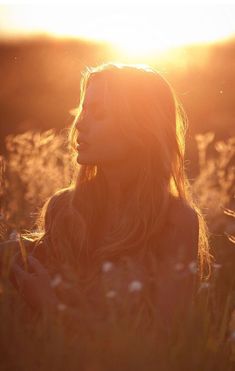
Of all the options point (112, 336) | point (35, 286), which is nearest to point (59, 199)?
point (35, 286)

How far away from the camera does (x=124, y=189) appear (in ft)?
13.8

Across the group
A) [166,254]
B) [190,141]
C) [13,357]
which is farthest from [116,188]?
[190,141]

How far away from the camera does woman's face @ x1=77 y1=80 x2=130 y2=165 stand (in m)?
3.98

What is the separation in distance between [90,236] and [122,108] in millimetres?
661

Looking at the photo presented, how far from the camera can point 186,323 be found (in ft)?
9.21

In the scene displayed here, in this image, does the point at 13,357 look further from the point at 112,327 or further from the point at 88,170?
the point at 88,170

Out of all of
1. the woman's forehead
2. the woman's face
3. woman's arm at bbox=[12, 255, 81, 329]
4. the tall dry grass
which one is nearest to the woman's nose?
the woman's face

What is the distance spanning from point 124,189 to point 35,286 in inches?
39.1

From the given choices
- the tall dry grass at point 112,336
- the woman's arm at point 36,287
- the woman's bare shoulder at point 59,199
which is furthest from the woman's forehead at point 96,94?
the tall dry grass at point 112,336

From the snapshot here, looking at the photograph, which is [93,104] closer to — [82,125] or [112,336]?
[82,125]

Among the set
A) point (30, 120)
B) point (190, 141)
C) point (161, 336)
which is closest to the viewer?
point (161, 336)

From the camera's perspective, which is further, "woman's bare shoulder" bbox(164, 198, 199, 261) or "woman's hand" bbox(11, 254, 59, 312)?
"woman's bare shoulder" bbox(164, 198, 199, 261)

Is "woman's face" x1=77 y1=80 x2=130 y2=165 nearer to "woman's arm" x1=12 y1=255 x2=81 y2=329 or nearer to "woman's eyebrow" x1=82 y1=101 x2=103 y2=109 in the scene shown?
"woman's eyebrow" x1=82 y1=101 x2=103 y2=109

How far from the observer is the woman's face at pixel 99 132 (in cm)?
398
